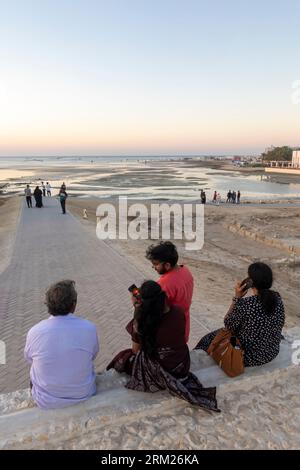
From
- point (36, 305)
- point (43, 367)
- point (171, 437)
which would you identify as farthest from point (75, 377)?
point (36, 305)

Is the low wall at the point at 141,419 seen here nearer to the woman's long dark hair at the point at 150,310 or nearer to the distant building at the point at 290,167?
the woman's long dark hair at the point at 150,310

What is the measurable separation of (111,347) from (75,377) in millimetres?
2465

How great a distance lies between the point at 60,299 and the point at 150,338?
89 cm

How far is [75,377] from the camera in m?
3.36

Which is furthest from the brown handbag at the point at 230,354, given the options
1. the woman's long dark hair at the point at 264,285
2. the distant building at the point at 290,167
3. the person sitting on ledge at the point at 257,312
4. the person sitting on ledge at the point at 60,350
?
the distant building at the point at 290,167

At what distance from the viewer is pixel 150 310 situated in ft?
10.5

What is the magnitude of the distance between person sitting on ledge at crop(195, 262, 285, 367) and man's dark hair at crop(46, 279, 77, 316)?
1.70 m

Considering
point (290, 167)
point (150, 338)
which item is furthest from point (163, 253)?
point (290, 167)

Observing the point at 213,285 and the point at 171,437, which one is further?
the point at 213,285

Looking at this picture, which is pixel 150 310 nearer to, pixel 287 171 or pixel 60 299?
pixel 60 299

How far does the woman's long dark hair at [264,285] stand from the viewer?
12.2 ft

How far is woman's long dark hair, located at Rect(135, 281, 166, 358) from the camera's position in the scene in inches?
125
